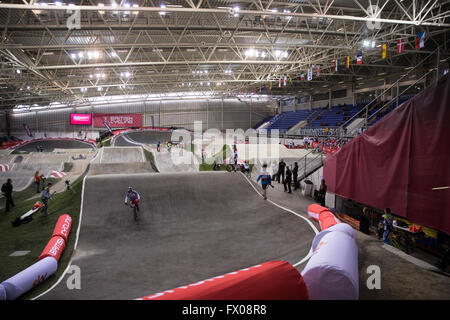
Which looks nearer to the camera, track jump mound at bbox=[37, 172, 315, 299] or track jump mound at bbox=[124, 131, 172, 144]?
track jump mound at bbox=[37, 172, 315, 299]

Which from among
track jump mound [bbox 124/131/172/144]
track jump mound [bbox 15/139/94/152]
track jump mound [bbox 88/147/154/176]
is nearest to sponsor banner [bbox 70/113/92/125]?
track jump mound [bbox 15/139/94/152]

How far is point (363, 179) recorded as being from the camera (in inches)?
321

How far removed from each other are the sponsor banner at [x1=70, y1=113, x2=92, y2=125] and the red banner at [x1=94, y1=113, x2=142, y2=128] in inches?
86.2

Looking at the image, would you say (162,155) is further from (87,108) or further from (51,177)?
(87,108)

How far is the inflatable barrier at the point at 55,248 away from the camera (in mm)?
6303

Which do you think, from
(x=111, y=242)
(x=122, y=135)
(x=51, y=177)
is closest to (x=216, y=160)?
(x=111, y=242)

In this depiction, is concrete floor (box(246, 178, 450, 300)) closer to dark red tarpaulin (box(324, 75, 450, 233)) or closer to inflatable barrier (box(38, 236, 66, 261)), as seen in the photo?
dark red tarpaulin (box(324, 75, 450, 233))

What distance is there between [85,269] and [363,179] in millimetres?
8263

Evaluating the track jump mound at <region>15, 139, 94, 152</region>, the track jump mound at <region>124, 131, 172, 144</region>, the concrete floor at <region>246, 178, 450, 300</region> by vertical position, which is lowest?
the concrete floor at <region>246, 178, 450, 300</region>

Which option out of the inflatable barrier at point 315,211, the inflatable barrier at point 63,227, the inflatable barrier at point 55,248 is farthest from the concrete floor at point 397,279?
the inflatable barrier at point 63,227

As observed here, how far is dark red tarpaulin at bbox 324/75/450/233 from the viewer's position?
5465 millimetres

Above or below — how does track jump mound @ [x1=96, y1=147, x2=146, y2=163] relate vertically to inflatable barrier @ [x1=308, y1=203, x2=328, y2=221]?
above

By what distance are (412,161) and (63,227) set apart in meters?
10.1

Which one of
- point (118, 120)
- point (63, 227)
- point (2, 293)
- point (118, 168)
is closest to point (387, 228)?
point (2, 293)
